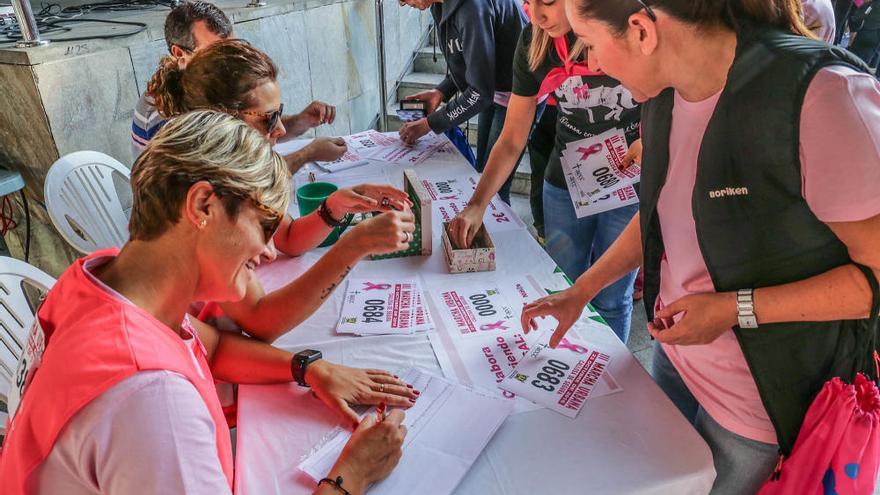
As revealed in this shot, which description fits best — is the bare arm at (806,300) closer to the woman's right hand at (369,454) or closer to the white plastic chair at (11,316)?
the woman's right hand at (369,454)

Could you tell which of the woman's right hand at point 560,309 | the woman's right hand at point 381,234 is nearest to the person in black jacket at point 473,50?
the woman's right hand at point 381,234

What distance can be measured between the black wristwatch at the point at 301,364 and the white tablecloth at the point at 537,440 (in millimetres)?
21

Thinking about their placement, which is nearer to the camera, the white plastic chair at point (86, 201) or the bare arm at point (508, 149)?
the bare arm at point (508, 149)

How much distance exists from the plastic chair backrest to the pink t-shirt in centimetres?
155

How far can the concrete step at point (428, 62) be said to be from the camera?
5191 millimetres

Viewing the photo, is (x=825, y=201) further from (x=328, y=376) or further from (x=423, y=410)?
(x=328, y=376)

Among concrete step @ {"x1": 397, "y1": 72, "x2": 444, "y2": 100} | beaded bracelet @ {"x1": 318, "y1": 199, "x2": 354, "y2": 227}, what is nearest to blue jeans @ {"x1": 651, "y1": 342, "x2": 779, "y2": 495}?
beaded bracelet @ {"x1": 318, "y1": 199, "x2": 354, "y2": 227}

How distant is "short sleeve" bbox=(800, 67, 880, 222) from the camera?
725 millimetres

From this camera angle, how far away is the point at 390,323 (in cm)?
132

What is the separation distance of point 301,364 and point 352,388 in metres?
0.13

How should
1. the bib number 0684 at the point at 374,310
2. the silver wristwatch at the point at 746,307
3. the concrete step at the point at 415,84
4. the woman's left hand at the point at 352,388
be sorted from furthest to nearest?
the concrete step at the point at 415,84
the bib number 0684 at the point at 374,310
the woman's left hand at the point at 352,388
the silver wristwatch at the point at 746,307

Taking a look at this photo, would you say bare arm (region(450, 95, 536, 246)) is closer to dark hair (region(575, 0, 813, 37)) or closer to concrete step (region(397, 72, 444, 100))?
dark hair (region(575, 0, 813, 37))

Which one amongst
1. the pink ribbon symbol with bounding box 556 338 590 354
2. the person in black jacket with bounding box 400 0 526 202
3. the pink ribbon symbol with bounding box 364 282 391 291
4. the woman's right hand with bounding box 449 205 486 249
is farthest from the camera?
the person in black jacket with bounding box 400 0 526 202

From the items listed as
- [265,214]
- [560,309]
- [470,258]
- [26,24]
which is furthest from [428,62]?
[265,214]
